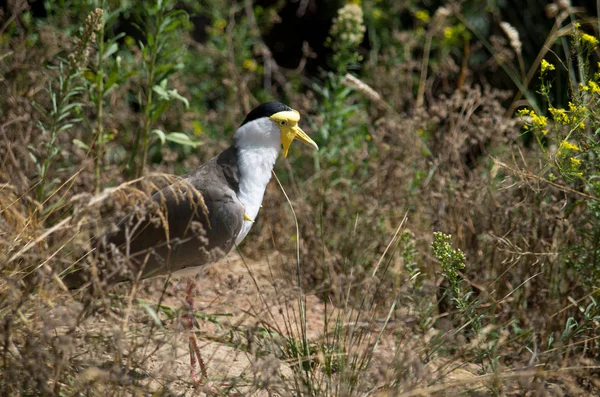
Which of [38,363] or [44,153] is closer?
[38,363]

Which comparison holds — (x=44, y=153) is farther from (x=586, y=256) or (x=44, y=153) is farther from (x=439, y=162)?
(x=586, y=256)

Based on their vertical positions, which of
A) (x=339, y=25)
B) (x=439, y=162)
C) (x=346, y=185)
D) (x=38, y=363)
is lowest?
(x=346, y=185)

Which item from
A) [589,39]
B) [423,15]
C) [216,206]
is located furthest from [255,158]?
[423,15]

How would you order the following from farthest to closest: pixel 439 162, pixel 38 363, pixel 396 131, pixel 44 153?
pixel 396 131 → pixel 439 162 → pixel 44 153 → pixel 38 363

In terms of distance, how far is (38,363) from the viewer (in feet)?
7.18

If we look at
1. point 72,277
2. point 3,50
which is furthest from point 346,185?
point 3,50

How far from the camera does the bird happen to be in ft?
10.5

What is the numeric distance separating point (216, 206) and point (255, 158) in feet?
1.21

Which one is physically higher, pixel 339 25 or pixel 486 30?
pixel 339 25

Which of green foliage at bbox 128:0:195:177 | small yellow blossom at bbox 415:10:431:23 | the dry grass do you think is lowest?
the dry grass

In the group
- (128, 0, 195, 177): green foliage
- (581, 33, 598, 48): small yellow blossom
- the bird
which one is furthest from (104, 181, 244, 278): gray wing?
(581, 33, 598, 48): small yellow blossom

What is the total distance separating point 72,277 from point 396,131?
7.64 feet

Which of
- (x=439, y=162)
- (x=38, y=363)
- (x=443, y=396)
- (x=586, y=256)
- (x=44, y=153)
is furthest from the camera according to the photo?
(x=439, y=162)

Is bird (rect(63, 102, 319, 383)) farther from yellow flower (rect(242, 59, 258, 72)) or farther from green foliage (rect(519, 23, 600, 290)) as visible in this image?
yellow flower (rect(242, 59, 258, 72))
